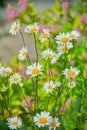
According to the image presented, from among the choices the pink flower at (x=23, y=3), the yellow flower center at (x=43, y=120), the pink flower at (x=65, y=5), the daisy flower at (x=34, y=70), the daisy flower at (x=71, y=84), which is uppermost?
the pink flower at (x=23, y=3)

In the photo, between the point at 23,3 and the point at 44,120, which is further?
the point at 23,3

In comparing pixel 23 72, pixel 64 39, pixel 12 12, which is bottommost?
pixel 64 39

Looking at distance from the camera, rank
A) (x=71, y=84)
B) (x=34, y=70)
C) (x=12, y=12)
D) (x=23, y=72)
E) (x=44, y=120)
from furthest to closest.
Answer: (x=12, y=12) < (x=23, y=72) < (x=71, y=84) < (x=34, y=70) < (x=44, y=120)

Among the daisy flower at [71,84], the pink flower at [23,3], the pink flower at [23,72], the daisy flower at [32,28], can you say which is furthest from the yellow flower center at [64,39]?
the pink flower at [23,3]

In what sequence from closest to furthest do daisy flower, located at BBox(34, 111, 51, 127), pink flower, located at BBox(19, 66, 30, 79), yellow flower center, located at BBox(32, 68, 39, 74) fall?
daisy flower, located at BBox(34, 111, 51, 127) → yellow flower center, located at BBox(32, 68, 39, 74) → pink flower, located at BBox(19, 66, 30, 79)

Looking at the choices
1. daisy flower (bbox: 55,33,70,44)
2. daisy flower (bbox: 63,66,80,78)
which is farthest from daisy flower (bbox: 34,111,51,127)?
daisy flower (bbox: 55,33,70,44)

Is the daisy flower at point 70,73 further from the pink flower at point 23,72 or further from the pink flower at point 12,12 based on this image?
the pink flower at point 12,12

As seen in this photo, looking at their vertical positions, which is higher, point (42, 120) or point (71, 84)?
point (71, 84)

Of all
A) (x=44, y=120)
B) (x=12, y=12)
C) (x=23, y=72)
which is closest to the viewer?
(x=44, y=120)

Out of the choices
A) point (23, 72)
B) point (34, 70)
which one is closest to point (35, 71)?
point (34, 70)

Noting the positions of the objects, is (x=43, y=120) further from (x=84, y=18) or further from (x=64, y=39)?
(x=84, y=18)

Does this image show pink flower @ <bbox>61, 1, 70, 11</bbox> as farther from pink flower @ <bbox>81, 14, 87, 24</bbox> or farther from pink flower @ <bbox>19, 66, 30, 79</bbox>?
pink flower @ <bbox>19, 66, 30, 79</bbox>
